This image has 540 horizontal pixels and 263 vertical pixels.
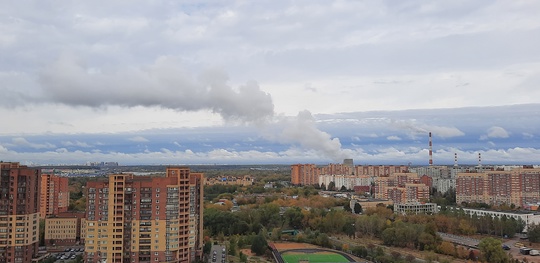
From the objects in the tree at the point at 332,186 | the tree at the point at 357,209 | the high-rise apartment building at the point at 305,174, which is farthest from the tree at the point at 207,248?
the high-rise apartment building at the point at 305,174

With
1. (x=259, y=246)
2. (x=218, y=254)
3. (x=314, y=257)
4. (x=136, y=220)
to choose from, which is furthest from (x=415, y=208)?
(x=136, y=220)

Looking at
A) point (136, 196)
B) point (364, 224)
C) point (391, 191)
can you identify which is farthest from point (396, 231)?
point (391, 191)

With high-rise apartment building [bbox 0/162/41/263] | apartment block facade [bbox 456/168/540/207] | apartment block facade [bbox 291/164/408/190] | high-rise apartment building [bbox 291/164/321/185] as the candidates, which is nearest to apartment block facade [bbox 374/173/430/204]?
apartment block facade [bbox 456/168/540/207]

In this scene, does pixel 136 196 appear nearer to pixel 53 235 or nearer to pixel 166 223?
pixel 166 223

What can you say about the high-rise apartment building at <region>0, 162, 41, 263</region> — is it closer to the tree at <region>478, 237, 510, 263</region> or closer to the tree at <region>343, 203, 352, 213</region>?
the tree at <region>478, 237, 510, 263</region>

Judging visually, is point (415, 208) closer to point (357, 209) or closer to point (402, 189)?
point (402, 189)

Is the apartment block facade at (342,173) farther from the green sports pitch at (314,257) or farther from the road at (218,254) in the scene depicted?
the road at (218,254)
